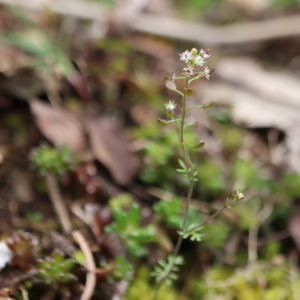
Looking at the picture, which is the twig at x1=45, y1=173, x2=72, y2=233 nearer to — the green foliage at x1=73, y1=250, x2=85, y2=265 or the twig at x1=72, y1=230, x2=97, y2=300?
the twig at x1=72, y1=230, x2=97, y2=300

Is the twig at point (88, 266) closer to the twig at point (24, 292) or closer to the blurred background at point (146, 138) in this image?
the blurred background at point (146, 138)

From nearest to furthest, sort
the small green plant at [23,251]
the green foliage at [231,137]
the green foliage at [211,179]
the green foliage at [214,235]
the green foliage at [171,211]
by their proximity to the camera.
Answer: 1. the small green plant at [23,251]
2. the green foliage at [171,211]
3. the green foliage at [214,235]
4. the green foliage at [211,179]
5. the green foliage at [231,137]

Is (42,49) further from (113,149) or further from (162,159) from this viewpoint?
(162,159)

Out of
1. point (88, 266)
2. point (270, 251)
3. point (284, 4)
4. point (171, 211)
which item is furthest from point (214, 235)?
point (284, 4)

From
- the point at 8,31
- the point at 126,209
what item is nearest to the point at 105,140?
the point at 126,209

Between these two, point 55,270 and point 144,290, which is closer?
point 55,270

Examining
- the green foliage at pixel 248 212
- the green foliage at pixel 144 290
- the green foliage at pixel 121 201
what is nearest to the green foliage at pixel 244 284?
the green foliage at pixel 144 290

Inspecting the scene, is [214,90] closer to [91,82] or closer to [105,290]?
[91,82]
